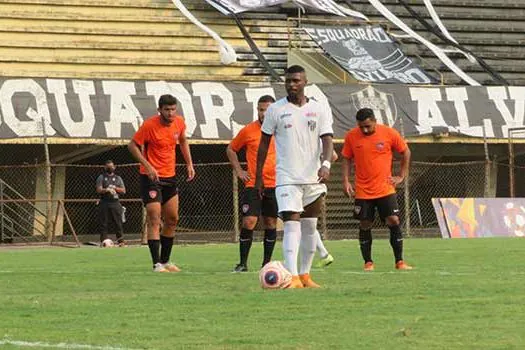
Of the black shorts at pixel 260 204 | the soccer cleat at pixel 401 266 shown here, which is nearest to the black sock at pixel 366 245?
the soccer cleat at pixel 401 266

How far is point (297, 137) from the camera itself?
41.3ft

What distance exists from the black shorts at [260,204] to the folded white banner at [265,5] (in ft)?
67.8

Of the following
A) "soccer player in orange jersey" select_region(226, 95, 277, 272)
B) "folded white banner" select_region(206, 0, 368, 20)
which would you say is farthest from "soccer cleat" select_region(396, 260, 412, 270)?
"folded white banner" select_region(206, 0, 368, 20)

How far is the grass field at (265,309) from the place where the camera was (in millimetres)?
8039

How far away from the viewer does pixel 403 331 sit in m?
8.28

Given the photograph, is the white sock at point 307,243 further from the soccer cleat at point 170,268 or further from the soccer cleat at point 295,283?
the soccer cleat at point 170,268

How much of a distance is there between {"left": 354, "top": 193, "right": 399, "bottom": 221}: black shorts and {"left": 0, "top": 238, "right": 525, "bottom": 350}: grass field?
2.22ft

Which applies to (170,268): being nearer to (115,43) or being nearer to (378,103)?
(378,103)

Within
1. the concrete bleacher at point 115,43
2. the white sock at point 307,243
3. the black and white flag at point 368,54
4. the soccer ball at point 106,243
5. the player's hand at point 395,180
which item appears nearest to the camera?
the white sock at point 307,243

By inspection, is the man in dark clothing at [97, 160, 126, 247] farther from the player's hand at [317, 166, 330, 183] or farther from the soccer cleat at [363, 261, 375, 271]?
the player's hand at [317, 166, 330, 183]

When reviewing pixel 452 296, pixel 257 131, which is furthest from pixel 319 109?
pixel 257 131

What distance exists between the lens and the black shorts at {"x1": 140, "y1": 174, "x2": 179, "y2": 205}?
1608 centimetres

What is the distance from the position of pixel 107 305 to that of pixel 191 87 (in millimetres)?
21770

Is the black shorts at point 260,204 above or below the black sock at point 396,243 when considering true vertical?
above
